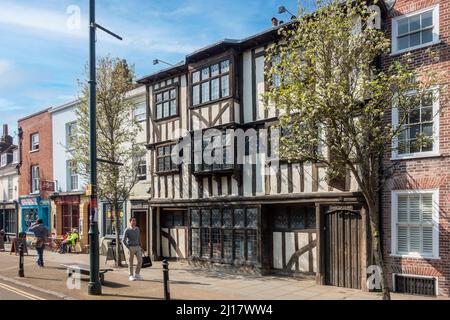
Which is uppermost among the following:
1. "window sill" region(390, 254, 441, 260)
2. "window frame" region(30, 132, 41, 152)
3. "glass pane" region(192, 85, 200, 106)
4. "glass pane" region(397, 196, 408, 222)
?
"glass pane" region(192, 85, 200, 106)

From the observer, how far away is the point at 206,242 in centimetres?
1557

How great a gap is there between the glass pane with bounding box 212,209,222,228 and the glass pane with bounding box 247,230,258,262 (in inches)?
54.1

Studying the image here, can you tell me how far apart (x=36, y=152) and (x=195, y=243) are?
15.5 m

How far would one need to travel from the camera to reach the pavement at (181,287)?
408 inches

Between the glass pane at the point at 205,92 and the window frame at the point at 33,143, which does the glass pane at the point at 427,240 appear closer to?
the glass pane at the point at 205,92

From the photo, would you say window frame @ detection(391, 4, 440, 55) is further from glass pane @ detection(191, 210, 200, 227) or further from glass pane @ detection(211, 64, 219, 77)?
glass pane @ detection(191, 210, 200, 227)

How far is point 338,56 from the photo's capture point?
8.53m

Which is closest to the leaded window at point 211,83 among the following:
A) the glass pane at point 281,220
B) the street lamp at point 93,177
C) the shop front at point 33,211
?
the glass pane at point 281,220

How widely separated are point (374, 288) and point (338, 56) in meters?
6.30

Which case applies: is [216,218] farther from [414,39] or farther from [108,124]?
[414,39]

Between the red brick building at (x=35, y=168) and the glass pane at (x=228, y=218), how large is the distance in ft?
44.2

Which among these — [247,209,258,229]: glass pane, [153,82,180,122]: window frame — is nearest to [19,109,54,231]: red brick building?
[153,82,180,122]: window frame

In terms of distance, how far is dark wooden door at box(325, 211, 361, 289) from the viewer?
11.4 meters
